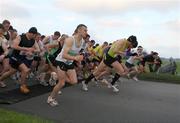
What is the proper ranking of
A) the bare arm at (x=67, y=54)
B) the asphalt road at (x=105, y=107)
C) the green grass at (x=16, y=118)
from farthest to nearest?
the bare arm at (x=67, y=54), the asphalt road at (x=105, y=107), the green grass at (x=16, y=118)

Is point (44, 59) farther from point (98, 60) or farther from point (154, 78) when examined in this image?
point (154, 78)

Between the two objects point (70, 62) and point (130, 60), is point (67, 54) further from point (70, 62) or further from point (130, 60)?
point (130, 60)

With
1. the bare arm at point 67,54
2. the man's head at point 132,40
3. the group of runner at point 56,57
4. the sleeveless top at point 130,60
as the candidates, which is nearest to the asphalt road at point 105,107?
the group of runner at point 56,57

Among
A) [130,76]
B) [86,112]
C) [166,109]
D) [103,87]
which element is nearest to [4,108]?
[86,112]

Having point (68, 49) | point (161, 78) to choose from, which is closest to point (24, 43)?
point (68, 49)

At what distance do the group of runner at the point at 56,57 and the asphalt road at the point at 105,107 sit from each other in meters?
0.42

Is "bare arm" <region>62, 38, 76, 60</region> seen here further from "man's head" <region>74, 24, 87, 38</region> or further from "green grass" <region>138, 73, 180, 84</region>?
"green grass" <region>138, 73, 180, 84</region>

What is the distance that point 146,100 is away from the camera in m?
11.6

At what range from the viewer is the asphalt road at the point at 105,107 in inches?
340

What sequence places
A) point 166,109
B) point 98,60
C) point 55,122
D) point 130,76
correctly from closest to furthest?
1. point 55,122
2. point 166,109
3. point 98,60
4. point 130,76

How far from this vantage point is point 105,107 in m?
9.95

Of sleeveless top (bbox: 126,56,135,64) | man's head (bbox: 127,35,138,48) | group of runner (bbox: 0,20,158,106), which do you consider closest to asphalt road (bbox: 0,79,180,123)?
group of runner (bbox: 0,20,158,106)

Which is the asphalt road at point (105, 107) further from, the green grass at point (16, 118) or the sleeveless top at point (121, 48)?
the sleeveless top at point (121, 48)

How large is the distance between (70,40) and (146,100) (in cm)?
361
